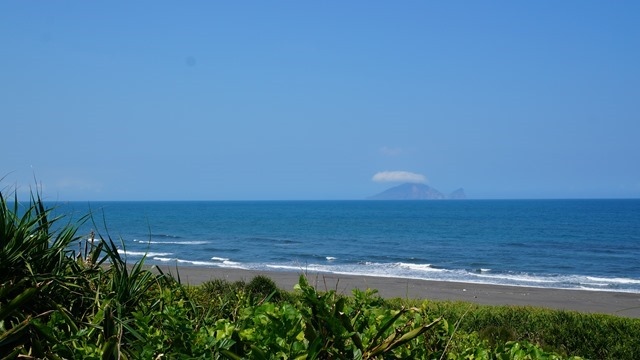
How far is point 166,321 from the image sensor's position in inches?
92.5

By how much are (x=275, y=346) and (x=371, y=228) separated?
98.0m

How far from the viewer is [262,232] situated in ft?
298

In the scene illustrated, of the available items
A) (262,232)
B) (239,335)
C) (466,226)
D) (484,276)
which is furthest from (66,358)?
(466,226)

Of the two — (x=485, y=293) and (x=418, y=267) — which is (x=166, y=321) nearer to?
(x=485, y=293)

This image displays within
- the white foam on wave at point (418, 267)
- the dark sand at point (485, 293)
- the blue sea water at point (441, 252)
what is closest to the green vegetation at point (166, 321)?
the blue sea water at point (441, 252)

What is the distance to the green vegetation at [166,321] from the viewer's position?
214 cm

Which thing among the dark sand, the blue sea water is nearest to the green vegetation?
the blue sea water

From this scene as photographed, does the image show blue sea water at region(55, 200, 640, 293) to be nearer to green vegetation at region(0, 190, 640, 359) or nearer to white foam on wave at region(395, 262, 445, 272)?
white foam on wave at region(395, 262, 445, 272)

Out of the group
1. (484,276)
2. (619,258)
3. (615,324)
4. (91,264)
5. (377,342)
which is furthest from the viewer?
(619,258)

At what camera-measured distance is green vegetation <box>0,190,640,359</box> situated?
84.1 inches

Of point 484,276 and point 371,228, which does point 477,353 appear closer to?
point 484,276

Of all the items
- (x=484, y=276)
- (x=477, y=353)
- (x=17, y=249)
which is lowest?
(x=484, y=276)

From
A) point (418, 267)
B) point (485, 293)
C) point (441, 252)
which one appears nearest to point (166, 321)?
point (485, 293)

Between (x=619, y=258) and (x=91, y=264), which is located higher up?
(x=91, y=264)
